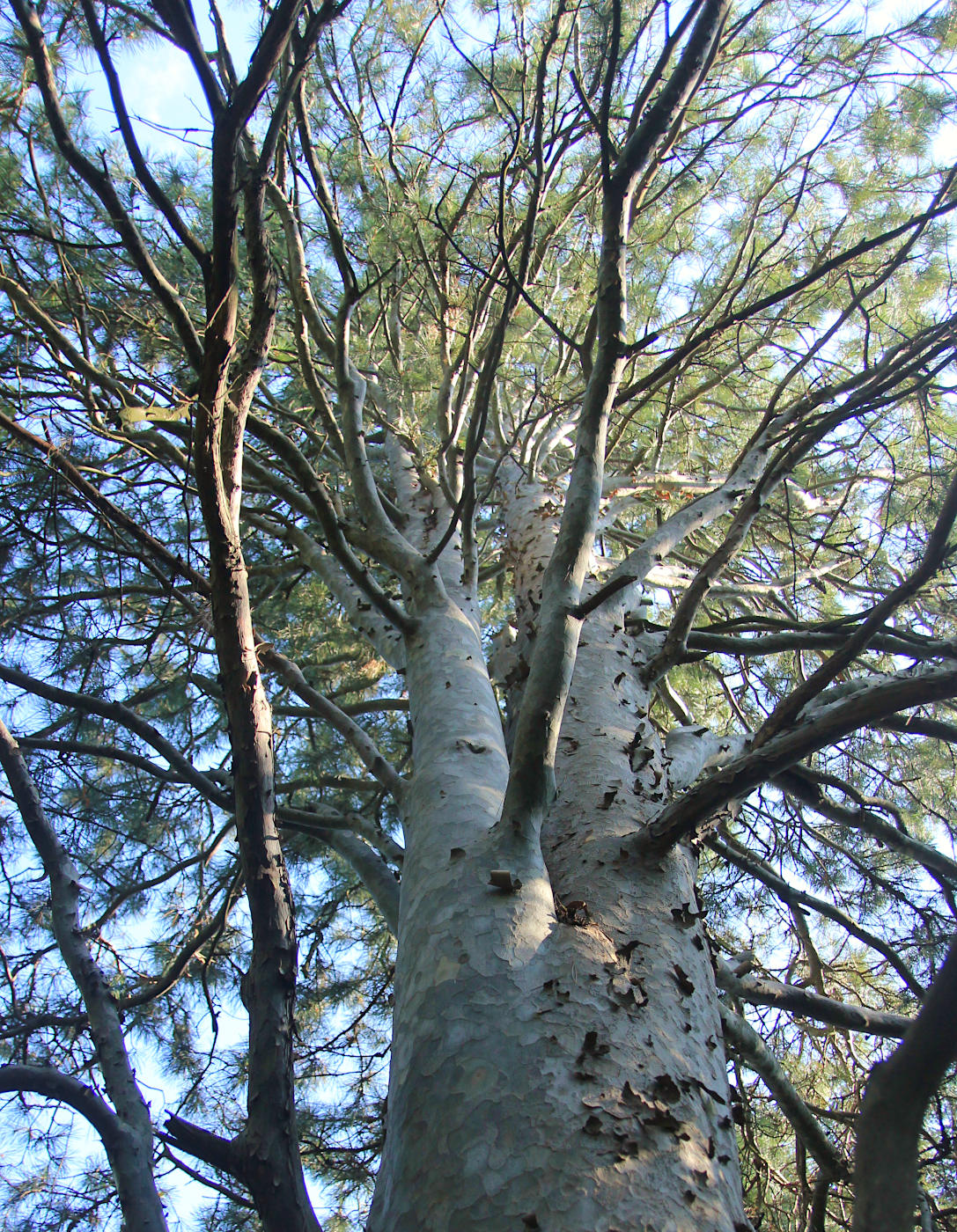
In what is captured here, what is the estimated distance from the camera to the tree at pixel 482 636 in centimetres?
104

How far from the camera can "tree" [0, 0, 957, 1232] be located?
1.04 meters

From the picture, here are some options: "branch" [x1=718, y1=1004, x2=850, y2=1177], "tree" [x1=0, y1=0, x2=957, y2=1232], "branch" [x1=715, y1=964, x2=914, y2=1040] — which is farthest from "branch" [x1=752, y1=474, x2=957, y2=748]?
"branch" [x1=718, y1=1004, x2=850, y2=1177]

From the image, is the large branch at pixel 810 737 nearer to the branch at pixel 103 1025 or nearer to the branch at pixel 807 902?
the branch at pixel 103 1025

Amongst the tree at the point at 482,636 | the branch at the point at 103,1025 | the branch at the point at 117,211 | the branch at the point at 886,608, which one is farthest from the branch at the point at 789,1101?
the branch at the point at 117,211

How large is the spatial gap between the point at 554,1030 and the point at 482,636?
1.96 meters

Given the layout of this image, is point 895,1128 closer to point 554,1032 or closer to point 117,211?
point 554,1032

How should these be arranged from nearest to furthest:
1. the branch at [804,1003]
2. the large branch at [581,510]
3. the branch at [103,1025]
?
the branch at [103,1025]
the large branch at [581,510]
the branch at [804,1003]

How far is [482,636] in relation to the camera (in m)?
2.89

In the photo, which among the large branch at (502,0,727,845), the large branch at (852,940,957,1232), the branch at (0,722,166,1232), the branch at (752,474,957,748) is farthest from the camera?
the large branch at (502,0,727,845)

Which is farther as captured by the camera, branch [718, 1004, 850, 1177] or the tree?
branch [718, 1004, 850, 1177]

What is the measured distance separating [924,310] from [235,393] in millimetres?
3811

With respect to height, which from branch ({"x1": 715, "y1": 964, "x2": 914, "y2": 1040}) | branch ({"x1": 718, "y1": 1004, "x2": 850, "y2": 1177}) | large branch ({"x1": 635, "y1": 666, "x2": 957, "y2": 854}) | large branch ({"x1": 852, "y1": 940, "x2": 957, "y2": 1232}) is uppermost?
large branch ({"x1": 635, "y1": 666, "x2": 957, "y2": 854})

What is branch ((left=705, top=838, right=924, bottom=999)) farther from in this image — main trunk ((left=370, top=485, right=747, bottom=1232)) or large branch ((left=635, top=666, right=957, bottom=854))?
large branch ((left=635, top=666, right=957, bottom=854))

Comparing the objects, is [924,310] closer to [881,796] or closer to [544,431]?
[544,431]
